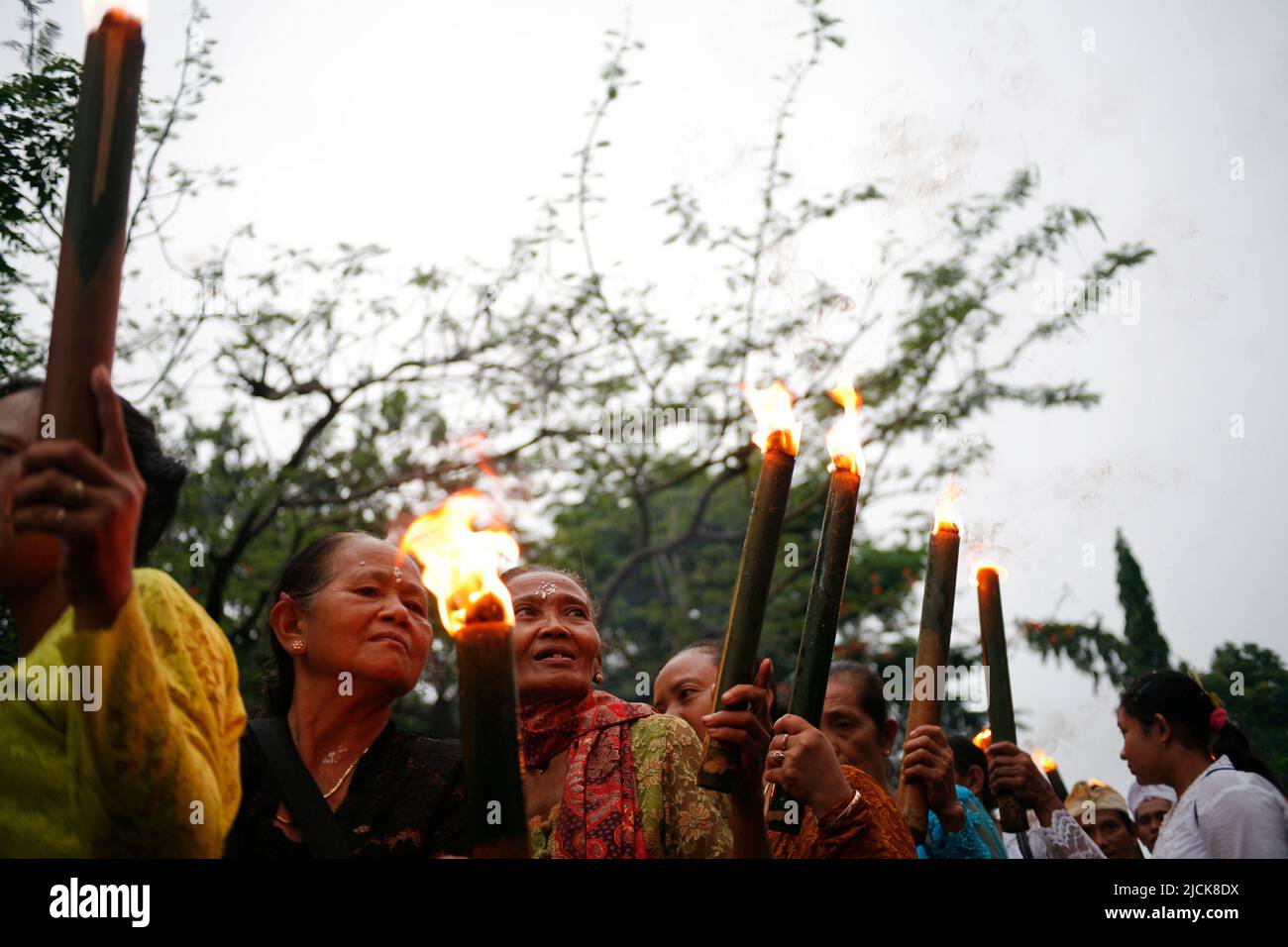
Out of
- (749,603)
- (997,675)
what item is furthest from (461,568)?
(997,675)

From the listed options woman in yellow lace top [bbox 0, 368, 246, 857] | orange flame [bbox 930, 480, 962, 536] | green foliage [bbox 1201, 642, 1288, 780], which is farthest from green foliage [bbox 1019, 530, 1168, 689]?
woman in yellow lace top [bbox 0, 368, 246, 857]

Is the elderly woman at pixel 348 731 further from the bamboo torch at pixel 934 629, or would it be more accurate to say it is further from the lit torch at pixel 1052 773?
the lit torch at pixel 1052 773

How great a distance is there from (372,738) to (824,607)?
1.47m

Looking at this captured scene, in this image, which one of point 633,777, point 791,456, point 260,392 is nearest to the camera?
point 791,456

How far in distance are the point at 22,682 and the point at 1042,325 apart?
959cm

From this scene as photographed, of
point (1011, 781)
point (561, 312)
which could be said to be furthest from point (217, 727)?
point (561, 312)

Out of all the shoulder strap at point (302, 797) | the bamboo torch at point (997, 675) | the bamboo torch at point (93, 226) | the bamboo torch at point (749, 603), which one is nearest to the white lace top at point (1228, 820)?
the bamboo torch at point (997, 675)

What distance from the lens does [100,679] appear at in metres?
1.72

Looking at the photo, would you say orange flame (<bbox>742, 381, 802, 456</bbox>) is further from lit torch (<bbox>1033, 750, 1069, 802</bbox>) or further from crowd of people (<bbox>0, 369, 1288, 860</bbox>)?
lit torch (<bbox>1033, 750, 1069, 802</bbox>)

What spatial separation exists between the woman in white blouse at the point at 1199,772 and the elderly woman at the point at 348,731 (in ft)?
7.91

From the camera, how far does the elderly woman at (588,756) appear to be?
2916 mm

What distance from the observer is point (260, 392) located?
8883mm

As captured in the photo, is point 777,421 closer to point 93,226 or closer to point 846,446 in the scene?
point 846,446
